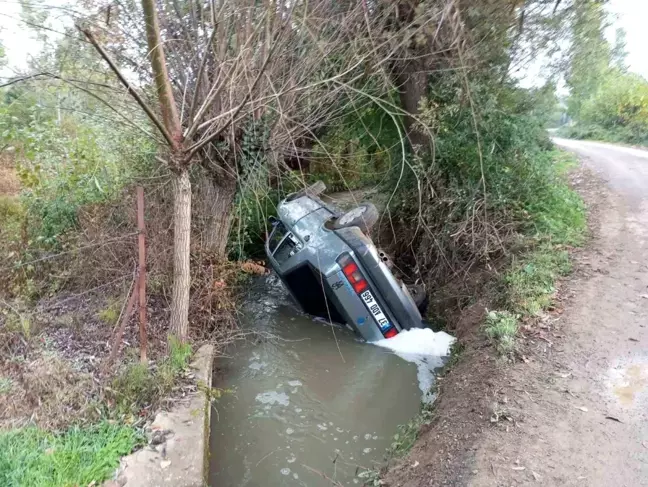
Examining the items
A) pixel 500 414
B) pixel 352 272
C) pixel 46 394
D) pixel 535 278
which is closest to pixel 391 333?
pixel 352 272

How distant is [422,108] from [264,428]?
16.5 feet

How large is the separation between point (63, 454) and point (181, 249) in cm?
218

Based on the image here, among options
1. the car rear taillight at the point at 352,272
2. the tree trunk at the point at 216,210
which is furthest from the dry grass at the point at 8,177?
the car rear taillight at the point at 352,272

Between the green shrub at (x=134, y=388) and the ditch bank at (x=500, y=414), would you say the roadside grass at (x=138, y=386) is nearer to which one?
the green shrub at (x=134, y=388)

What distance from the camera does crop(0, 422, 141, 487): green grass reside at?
127 inches

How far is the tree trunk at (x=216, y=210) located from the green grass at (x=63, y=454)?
131 inches

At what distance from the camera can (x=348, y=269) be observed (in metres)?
6.13

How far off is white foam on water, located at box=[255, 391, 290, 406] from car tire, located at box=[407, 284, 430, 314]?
2732 millimetres

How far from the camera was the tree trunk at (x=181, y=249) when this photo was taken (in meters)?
4.83

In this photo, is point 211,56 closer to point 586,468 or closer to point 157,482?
point 157,482

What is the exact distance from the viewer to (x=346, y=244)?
6.24m

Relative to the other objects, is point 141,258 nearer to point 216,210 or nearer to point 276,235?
point 216,210

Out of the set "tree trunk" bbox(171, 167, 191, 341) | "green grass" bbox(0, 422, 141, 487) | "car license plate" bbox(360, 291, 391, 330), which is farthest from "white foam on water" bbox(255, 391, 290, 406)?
"green grass" bbox(0, 422, 141, 487)

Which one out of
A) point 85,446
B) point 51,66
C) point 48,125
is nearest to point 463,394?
point 85,446
